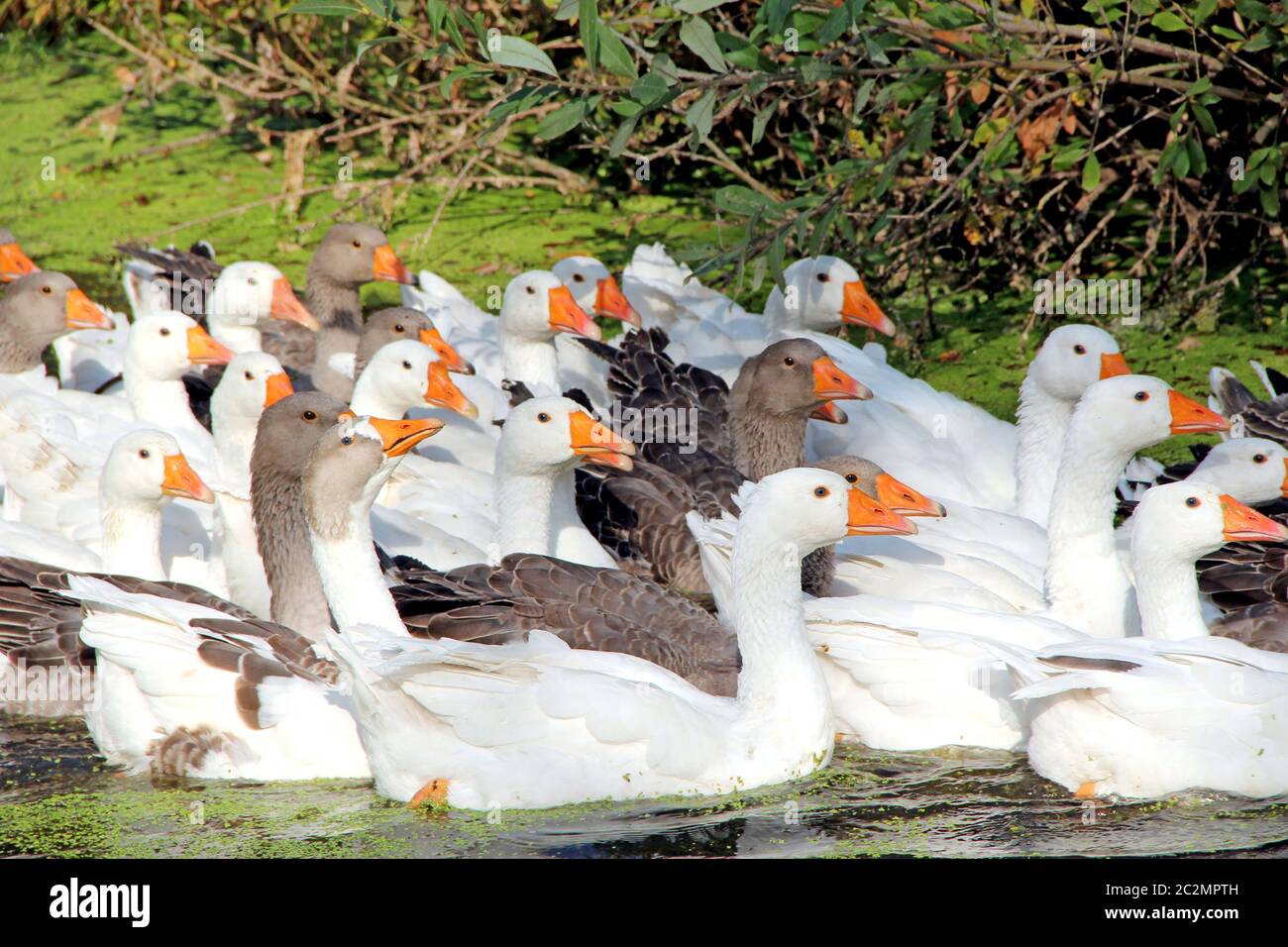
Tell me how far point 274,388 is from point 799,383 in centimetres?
227

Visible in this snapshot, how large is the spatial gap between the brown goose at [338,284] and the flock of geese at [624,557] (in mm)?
222

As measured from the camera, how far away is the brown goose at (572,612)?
19.1ft

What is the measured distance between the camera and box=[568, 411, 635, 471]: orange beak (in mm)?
6680

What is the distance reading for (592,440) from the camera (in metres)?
6.69

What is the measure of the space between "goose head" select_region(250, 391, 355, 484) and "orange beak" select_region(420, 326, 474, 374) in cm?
142

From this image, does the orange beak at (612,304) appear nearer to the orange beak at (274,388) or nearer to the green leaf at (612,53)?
the orange beak at (274,388)

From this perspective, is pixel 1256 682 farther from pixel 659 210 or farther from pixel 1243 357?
pixel 659 210

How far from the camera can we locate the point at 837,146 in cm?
1005

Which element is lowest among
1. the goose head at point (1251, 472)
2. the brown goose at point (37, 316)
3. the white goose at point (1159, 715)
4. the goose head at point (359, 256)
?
the white goose at point (1159, 715)

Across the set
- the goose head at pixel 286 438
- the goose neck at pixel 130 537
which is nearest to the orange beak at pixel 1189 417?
the goose head at pixel 286 438

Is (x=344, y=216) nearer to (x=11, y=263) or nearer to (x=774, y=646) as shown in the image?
(x=11, y=263)

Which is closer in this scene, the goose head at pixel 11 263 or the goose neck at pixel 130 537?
the goose neck at pixel 130 537

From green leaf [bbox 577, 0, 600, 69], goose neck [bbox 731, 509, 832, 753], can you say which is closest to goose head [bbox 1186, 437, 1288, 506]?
goose neck [bbox 731, 509, 832, 753]

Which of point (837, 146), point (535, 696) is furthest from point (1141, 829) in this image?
point (837, 146)
